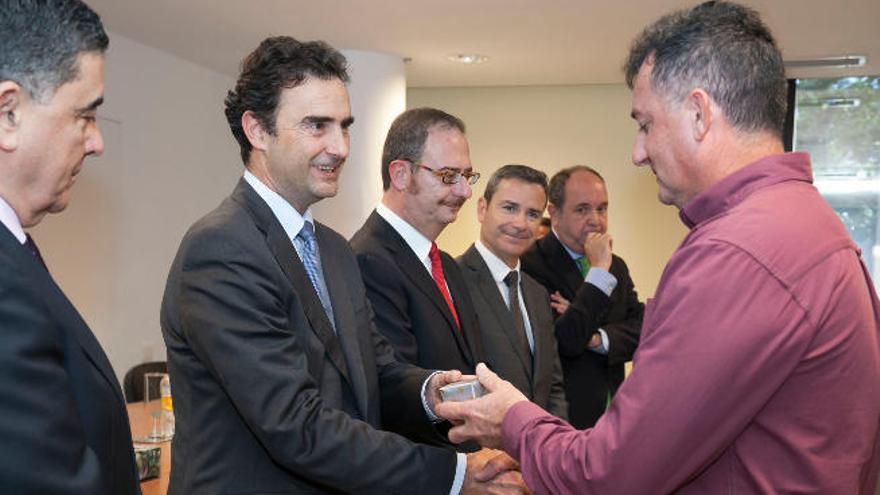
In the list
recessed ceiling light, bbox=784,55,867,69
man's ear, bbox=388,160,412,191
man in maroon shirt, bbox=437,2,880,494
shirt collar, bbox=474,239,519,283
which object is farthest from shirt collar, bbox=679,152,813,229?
recessed ceiling light, bbox=784,55,867,69

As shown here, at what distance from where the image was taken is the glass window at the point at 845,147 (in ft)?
25.8

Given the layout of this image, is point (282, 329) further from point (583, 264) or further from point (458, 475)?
point (583, 264)

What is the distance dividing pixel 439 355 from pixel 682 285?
1.27 meters

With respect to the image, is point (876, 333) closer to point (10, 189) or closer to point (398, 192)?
point (10, 189)

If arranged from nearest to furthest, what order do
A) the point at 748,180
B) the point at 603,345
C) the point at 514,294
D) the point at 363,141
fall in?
1. the point at 748,180
2. the point at 514,294
3. the point at 603,345
4. the point at 363,141

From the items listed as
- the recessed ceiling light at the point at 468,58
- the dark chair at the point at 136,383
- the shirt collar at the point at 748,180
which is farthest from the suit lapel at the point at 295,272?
the recessed ceiling light at the point at 468,58

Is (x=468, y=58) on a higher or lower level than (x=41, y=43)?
higher

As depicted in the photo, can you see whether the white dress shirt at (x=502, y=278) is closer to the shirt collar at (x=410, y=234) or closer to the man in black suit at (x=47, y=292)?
the shirt collar at (x=410, y=234)

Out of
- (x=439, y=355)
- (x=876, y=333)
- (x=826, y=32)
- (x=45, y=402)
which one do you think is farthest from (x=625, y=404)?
(x=826, y=32)

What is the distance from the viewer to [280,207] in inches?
79.9

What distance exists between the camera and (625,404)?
144 cm

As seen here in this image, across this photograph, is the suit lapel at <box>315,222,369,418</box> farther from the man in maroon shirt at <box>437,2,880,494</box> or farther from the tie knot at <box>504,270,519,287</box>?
the tie knot at <box>504,270,519,287</box>

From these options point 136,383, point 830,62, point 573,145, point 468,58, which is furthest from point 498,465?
point 573,145

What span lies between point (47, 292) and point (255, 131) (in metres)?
0.91
